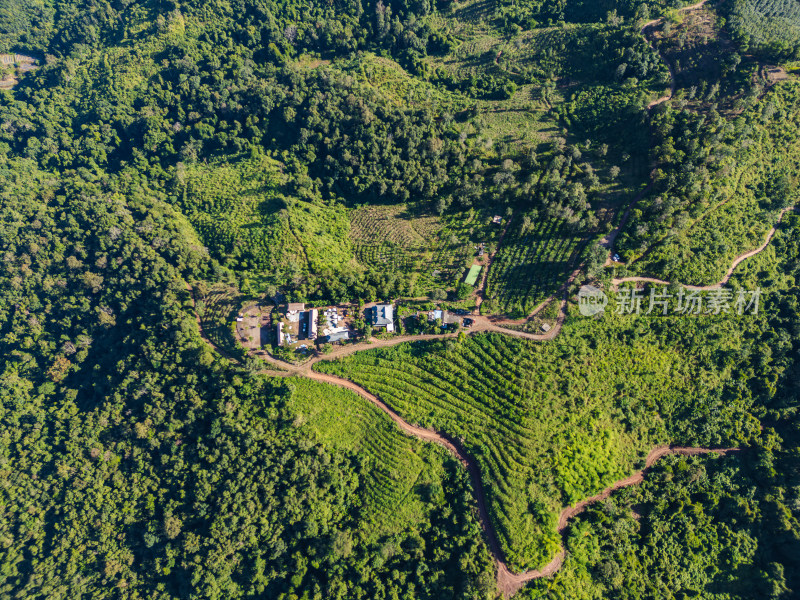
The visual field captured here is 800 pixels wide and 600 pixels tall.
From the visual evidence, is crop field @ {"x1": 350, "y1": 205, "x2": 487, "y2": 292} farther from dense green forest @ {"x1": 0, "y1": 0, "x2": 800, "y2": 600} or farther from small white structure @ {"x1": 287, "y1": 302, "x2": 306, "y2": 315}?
small white structure @ {"x1": 287, "y1": 302, "x2": 306, "y2": 315}

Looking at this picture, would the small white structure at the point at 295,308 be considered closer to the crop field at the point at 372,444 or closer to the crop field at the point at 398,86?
the crop field at the point at 372,444

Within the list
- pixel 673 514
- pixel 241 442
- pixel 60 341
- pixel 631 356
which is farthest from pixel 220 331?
pixel 673 514

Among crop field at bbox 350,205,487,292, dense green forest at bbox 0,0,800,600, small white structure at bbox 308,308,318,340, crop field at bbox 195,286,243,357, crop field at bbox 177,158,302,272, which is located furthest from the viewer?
crop field at bbox 177,158,302,272

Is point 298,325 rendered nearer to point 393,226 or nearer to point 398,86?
point 393,226

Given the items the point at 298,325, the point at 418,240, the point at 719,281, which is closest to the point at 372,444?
the point at 298,325

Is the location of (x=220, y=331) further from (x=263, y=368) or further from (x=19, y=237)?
(x=19, y=237)

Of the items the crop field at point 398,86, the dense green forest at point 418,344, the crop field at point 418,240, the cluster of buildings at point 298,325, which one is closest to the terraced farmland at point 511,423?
the dense green forest at point 418,344

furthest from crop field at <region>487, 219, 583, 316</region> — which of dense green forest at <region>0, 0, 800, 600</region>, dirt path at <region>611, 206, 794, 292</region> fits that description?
dirt path at <region>611, 206, 794, 292</region>
